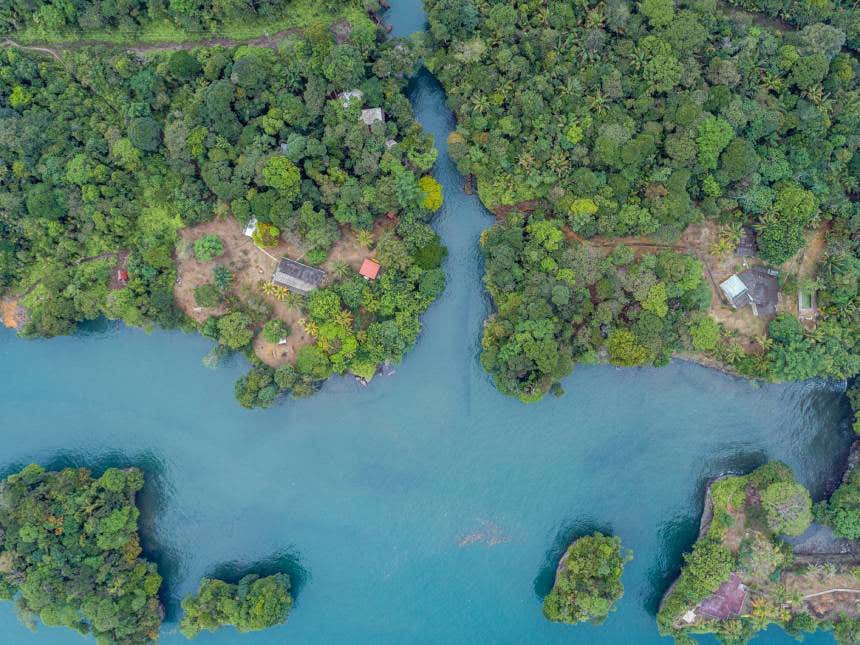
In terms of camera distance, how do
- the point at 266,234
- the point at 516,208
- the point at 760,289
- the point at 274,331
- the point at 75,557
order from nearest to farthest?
the point at 75,557 → the point at 266,234 → the point at 274,331 → the point at 760,289 → the point at 516,208

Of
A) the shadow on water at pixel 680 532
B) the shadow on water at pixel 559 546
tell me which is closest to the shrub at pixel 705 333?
the shadow on water at pixel 680 532

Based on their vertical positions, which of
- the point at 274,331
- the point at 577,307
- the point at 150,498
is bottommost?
the point at 150,498

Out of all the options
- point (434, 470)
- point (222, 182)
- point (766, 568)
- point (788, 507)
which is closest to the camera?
point (788, 507)

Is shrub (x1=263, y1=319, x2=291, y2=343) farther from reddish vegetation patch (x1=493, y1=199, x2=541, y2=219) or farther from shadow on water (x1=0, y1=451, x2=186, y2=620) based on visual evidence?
reddish vegetation patch (x1=493, y1=199, x2=541, y2=219)

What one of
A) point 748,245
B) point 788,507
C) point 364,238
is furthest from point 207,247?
point 788,507

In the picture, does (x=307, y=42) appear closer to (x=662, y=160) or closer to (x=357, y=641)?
(x=662, y=160)

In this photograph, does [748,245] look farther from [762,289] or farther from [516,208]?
[516,208]

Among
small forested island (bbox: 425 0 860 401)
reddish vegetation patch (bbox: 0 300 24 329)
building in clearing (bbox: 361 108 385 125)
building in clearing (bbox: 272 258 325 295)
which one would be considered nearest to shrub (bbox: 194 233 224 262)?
building in clearing (bbox: 272 258 325 295)

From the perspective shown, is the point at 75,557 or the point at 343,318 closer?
the point at 75,557

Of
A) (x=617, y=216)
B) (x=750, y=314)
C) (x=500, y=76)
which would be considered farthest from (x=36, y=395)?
(x=750, y=314)
